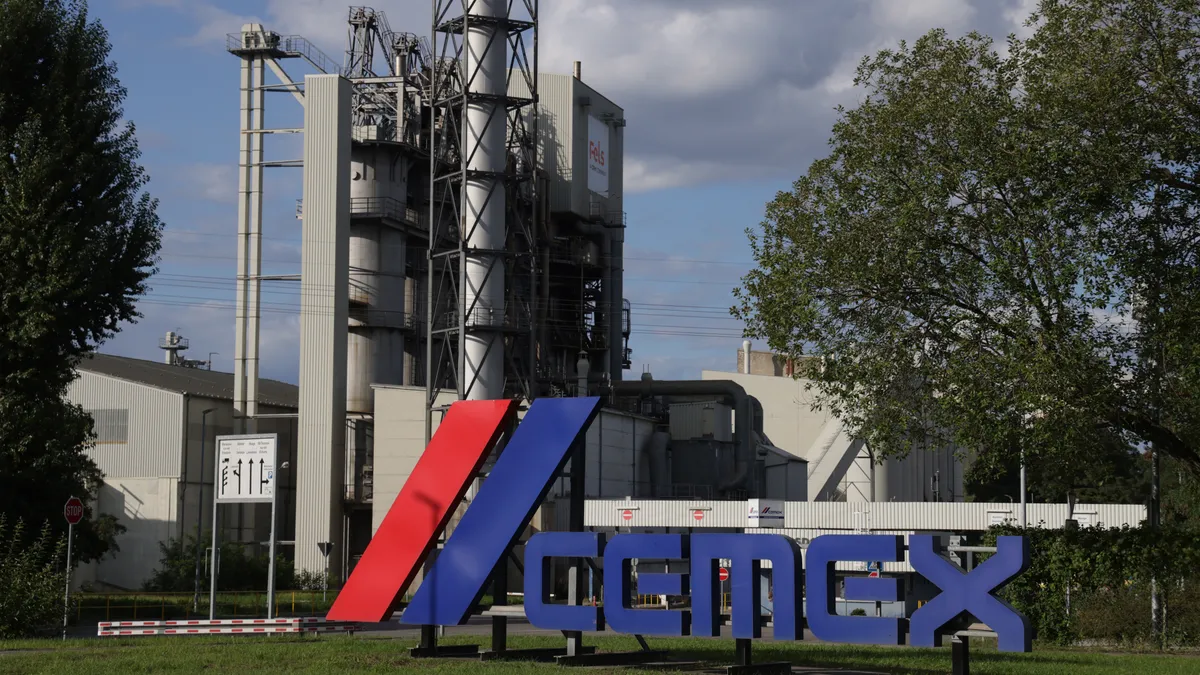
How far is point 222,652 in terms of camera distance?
22203 mm

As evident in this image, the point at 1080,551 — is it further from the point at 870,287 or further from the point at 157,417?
the point at 157,417

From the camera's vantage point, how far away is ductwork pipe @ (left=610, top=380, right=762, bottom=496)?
62.3 metres

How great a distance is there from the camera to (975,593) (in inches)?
657

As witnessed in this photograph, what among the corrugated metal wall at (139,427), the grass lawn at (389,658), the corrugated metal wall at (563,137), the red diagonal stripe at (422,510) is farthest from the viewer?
the corrugated metal wall at (563,137)

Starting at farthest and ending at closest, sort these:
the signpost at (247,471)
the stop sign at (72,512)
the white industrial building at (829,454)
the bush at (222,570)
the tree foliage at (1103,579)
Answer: the white industrial building at (829,454) < the bush at (222,570) < the stop sign at (72,512) < the signpost at (247,471) < the tree foliage at (1103,579)

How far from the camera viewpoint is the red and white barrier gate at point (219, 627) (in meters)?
25.1

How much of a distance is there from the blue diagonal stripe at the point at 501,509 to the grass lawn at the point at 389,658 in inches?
35.9

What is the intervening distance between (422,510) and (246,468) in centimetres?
758

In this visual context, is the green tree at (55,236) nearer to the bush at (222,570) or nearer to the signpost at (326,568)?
the signpost at (326,568)

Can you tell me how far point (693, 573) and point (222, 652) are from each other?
8.18m

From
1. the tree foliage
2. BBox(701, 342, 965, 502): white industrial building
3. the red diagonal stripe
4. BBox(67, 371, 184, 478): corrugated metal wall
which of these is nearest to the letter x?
the red diagonal stripe

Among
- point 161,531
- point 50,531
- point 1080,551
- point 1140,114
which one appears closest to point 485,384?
point 161,531

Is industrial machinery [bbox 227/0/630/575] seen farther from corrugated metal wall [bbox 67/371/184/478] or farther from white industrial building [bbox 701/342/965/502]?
white industrial building [bbox 701/342/965/502]

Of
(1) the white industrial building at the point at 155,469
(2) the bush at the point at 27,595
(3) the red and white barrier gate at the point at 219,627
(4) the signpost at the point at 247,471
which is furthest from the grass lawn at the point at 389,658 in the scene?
(1) the white industrial building at the point at 155,469
